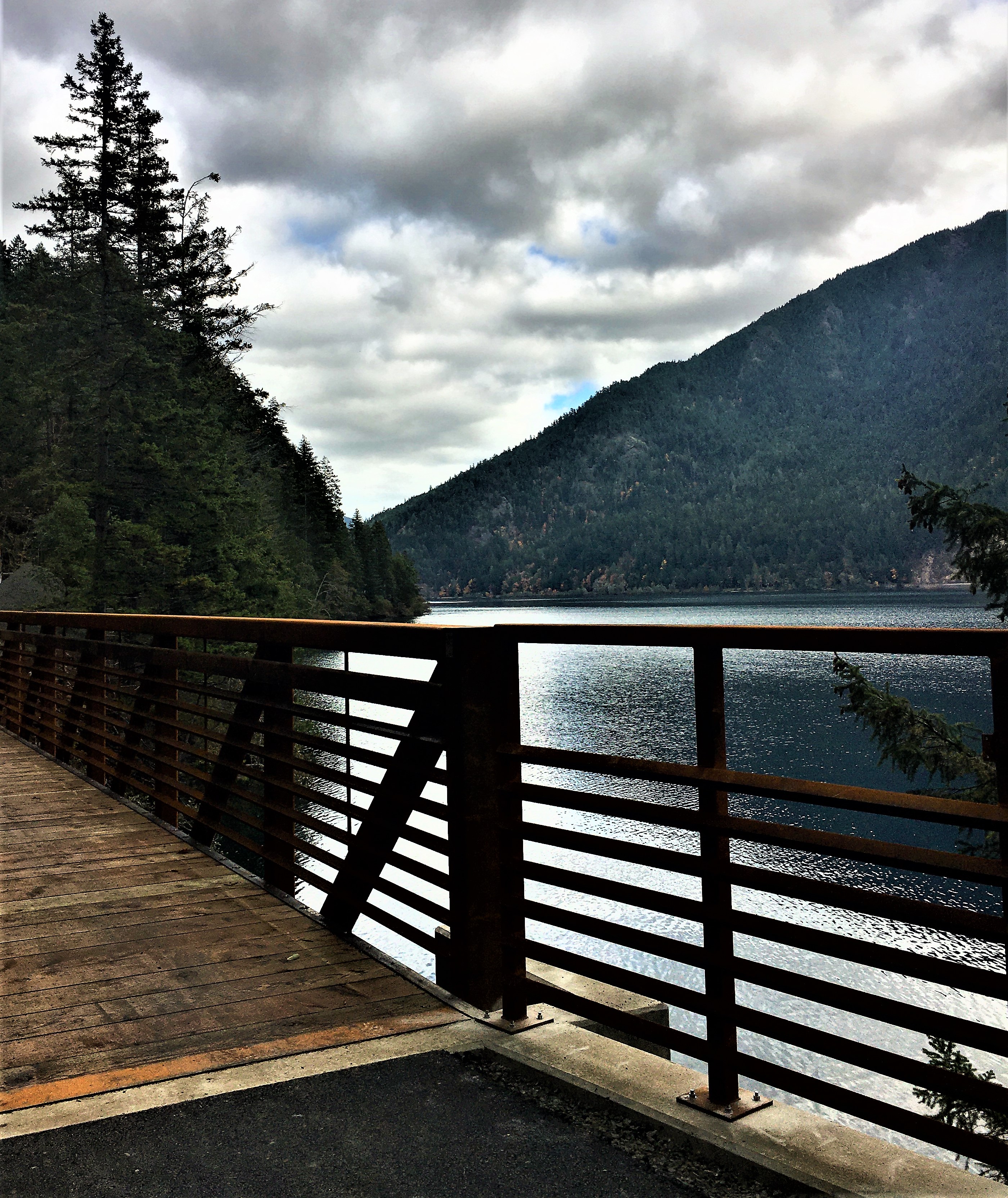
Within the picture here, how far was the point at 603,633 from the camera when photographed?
2826 mm

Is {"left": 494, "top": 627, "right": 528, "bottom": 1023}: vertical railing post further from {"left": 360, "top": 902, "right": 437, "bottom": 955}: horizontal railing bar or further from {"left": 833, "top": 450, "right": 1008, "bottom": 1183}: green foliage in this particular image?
{"left": 833, "top": 450, "right": 1008, "bottom": 1183}: green foliage

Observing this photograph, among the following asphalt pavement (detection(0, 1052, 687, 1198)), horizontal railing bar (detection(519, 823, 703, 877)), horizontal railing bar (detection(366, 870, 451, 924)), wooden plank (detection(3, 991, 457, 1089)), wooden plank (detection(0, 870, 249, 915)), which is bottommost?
wooden plank (detection(0, 870, 249, 915))

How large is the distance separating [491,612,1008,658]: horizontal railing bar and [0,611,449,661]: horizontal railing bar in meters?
0.37

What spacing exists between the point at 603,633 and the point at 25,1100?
194cm

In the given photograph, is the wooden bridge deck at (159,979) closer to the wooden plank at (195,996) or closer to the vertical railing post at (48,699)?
the wooden plank at (195,996)

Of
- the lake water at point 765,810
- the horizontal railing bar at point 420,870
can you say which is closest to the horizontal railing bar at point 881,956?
the lake water at point 765,810

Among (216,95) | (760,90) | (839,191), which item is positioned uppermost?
(839,191)

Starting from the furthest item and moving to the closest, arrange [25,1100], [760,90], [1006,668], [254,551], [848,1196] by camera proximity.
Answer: [254,551] → [760,90] → [25,1100] → [848,1196] → [1006,668]

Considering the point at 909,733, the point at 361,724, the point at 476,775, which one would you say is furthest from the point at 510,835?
the point at 909,733

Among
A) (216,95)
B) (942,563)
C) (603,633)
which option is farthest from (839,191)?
(603,633)

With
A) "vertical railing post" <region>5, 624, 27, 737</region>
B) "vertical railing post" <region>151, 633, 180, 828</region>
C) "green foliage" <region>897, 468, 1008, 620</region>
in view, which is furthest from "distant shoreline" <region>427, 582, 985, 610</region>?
"vertical railing post" <region>151, 633, 180, 828</region>

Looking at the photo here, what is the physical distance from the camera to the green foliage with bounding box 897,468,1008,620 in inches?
552

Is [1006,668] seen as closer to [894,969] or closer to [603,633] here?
[894,969]

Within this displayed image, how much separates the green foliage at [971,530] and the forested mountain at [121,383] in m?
23.7
